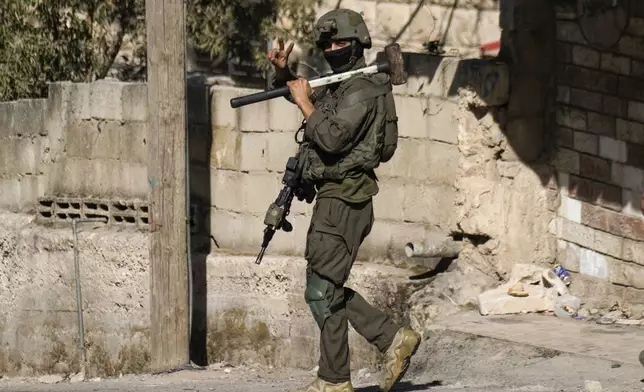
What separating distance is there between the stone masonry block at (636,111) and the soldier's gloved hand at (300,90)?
8.05 feet

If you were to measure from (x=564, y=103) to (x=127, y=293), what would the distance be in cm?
343

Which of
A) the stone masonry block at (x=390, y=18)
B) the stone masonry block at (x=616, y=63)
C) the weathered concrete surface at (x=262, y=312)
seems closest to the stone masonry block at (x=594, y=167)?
the stone masonry block at (x=616, y=63)

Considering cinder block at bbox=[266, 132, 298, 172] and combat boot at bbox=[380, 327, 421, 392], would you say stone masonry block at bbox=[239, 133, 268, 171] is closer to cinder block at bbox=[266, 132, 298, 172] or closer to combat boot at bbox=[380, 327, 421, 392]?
cinder block at bbox=[266, 132, 298, 172]

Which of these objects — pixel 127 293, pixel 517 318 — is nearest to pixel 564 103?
pixel 517 318

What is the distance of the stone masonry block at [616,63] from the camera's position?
872 cm

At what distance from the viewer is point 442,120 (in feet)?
31.5

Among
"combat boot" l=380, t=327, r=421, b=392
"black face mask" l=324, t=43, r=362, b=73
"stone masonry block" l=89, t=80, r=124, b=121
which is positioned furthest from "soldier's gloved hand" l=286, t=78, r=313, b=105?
"stone masonry block" l=89, t=80, r=124, b=121

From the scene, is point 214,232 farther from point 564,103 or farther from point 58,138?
point 564,103

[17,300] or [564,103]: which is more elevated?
[564,103]

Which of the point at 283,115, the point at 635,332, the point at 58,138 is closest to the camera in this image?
the point at 635,332

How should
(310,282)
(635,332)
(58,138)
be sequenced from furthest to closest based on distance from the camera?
(58,138) → (635,332) → (310,282)

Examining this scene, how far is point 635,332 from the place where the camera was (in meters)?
8.38

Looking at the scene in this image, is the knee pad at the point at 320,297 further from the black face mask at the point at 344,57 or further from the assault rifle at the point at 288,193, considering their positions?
the black face mask at the point at 344,57

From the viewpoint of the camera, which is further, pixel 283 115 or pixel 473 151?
pixel 283 115
